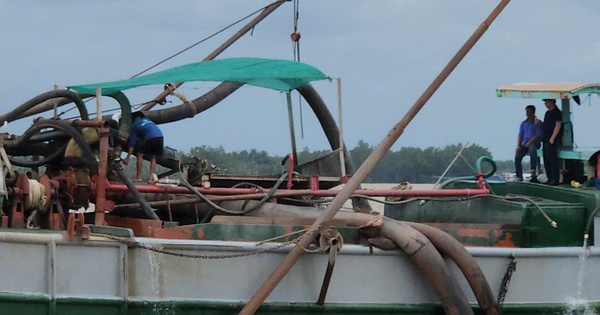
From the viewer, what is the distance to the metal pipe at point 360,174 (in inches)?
413

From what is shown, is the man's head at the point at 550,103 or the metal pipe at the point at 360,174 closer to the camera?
the metal pipe at the point at 360,174

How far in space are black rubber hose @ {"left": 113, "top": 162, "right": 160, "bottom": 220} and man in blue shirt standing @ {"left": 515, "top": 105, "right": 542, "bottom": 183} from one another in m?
4.92

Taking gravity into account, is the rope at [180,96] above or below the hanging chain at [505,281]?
above

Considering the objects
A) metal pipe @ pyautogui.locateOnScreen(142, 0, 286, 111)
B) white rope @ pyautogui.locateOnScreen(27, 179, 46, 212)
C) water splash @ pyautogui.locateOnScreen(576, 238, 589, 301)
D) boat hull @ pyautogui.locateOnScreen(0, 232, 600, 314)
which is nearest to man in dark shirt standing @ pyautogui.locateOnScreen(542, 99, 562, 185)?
water splash @ pyautogui.locateOnScreen(576, 238, 589, 301)

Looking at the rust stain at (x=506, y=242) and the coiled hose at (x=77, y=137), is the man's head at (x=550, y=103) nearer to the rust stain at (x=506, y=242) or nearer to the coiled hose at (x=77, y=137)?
the rust stain at (x=506, y=242)

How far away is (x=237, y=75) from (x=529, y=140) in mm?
4030

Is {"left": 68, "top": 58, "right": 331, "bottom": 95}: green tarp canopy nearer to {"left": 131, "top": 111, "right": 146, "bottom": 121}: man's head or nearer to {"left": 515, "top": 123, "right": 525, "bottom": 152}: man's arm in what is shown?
{"left": 131, "top": 111, "right": 146, "bottom": 121}: man's head

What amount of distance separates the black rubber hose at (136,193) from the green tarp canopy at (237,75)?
90 centimetres

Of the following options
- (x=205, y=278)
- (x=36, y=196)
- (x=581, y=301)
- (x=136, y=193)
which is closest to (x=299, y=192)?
(x=205, y=278)

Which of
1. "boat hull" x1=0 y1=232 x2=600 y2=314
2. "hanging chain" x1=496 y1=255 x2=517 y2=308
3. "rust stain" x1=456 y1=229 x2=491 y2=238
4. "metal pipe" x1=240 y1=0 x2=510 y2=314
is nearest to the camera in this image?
"metal pipe" x1=240 y1=0 x2=510 y2=314

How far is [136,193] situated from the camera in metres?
11.6

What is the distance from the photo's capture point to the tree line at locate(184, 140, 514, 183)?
1446 cm

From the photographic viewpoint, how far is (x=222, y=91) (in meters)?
14.1

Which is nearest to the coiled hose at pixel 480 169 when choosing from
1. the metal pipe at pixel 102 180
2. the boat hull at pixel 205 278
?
the boat hull at pixel 205 278
